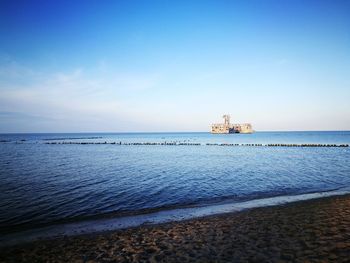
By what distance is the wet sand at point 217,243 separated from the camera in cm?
821

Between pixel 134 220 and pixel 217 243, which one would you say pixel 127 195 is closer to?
pixel 134 220

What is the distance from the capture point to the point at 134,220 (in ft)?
44.4

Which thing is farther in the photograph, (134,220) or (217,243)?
(134,220)

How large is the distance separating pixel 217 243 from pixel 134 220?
222 inches

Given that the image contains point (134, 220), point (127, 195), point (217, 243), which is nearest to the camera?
point (217, 243)

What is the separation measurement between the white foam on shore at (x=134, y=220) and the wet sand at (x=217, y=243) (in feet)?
2.97

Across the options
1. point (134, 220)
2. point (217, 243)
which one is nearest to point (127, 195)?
point (134, 220)

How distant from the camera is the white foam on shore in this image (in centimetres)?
1145

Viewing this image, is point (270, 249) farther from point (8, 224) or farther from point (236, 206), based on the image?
point (8, 224)

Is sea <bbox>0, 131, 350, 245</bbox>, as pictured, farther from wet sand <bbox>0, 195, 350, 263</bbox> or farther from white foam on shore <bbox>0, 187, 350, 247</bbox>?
wet sand <bbox>0, 195, 350, 263</bbox>

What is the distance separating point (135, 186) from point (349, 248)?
1661 centimetres

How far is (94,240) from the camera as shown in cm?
1046

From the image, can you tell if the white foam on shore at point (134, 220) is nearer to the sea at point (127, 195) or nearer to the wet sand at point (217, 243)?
the sea at point (127, 195)

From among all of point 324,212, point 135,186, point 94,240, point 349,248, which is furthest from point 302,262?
point 135,186
